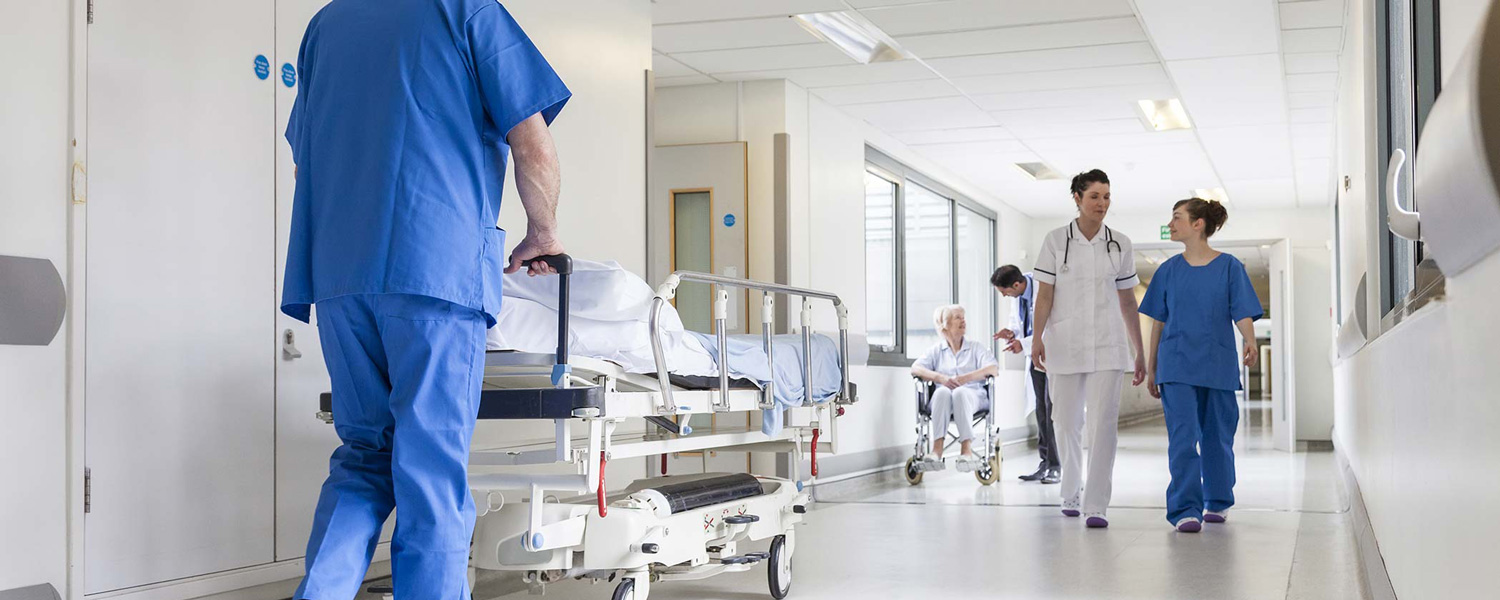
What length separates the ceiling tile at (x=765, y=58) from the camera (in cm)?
646

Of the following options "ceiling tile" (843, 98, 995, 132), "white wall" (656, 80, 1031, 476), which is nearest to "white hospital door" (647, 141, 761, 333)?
"white wall" (656, 80, 1031, 476)

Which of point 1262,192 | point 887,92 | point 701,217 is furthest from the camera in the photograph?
point 1262,192

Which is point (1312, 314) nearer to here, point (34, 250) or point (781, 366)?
point (781, 366)

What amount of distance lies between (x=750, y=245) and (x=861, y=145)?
5.11ft

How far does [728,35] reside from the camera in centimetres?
615

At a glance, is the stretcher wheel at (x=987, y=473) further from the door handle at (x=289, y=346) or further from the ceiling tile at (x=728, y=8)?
the door handle at (x=289, y=346)

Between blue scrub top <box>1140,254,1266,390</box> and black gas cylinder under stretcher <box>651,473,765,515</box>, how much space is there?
2.31 meters

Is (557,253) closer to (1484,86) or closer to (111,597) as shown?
(111,597)

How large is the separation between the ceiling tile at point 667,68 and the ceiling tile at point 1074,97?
183 centimetres

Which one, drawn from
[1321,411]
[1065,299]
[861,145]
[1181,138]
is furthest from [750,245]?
[1321,411]

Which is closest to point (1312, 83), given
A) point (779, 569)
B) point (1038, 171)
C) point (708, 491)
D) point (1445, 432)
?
point (1038, 171)

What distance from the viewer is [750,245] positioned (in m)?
7.25

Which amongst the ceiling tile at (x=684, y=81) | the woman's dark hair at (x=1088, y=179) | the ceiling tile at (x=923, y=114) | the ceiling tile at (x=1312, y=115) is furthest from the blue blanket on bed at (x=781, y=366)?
the ceiling tile at (x=1312, y=115)

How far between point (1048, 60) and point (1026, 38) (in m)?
0.50
